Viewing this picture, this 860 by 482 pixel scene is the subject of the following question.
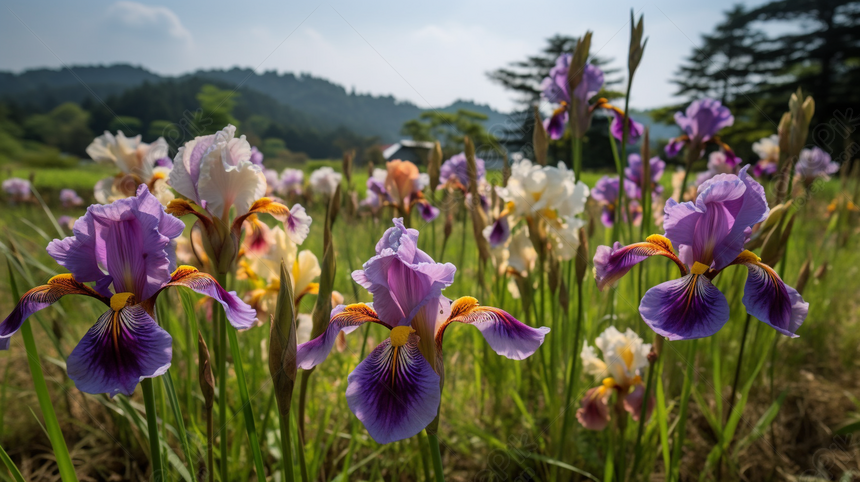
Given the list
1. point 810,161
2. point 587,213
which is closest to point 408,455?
point 587,213

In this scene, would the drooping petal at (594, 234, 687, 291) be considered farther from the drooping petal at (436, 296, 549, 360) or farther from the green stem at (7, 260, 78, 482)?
the green stem at (7, 260, 78, 482)

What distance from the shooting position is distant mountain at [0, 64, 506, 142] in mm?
97312

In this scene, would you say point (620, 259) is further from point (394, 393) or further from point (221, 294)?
point (221, 294)

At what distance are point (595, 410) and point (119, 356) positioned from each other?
2.03 meters

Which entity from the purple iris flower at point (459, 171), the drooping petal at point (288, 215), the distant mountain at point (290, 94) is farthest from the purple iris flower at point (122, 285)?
the distant mountain at point (290, 94)

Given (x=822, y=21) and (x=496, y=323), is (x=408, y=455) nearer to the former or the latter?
(x=496, y=323)

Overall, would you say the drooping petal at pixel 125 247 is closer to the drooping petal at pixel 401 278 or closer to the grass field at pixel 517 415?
the drooping petal at pixel 401 278

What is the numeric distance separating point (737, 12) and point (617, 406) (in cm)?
4582

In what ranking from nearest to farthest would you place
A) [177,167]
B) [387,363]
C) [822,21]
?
[387,363], [177,167], [822,21]

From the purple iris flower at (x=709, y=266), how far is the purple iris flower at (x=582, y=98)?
1.56 metres

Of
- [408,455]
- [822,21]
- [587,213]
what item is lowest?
[408,455]

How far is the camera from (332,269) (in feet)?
3.59

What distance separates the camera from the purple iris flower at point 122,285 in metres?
1.01

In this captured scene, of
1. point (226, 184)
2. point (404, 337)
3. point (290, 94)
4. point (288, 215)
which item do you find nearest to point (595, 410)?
point (404, 337)
